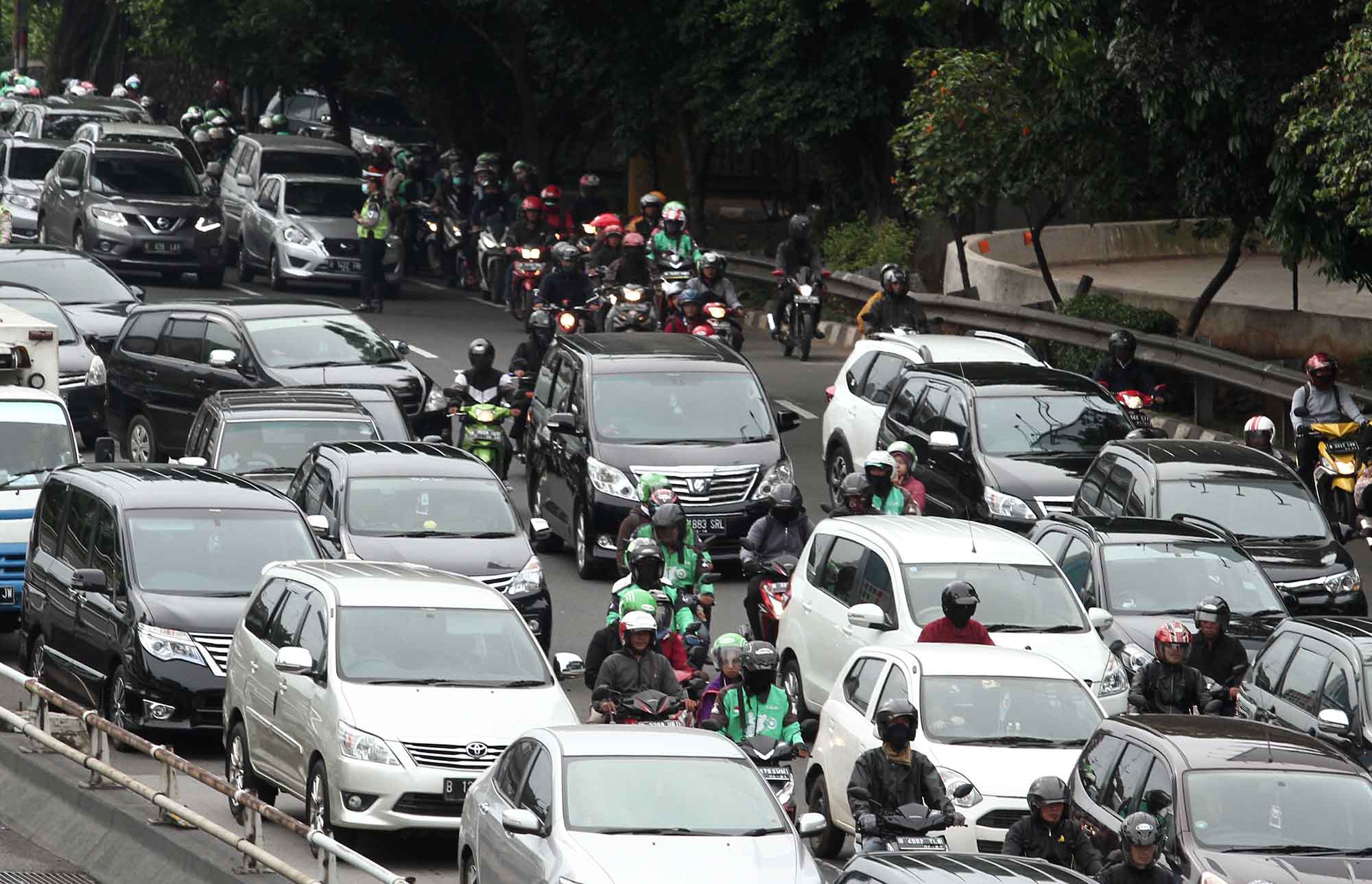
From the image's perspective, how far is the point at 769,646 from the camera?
13.8 m

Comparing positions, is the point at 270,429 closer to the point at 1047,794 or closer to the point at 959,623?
the point at 959,623

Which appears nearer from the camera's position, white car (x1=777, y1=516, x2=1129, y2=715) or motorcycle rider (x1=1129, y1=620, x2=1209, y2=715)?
motorcycle rider (x1=1129, y1=620, x2=1209, y2=715)

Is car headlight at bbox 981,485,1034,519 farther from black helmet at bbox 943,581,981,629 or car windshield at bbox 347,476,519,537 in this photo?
black helmet at bbox 943,581,981,629

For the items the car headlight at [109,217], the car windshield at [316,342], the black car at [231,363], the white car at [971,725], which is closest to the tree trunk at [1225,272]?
the black car at [231,363]

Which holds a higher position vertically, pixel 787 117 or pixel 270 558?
pixel 787 117

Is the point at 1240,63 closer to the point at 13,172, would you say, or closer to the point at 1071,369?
the point at 1071,369

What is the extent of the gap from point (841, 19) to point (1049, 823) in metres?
24.3

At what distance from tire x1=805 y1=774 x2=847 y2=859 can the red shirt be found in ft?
4.71

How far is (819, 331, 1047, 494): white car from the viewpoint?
2353 centimetres

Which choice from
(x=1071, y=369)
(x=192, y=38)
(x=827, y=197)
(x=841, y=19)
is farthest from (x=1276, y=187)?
(x=192, y=38)

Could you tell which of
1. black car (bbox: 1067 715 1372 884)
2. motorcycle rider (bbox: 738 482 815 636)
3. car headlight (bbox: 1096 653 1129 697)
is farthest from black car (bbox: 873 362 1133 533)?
black car (bbox: 1067 715 1372 884)

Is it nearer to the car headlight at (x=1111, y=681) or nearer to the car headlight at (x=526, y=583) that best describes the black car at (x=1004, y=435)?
the car headlight at (x=526, y=583)

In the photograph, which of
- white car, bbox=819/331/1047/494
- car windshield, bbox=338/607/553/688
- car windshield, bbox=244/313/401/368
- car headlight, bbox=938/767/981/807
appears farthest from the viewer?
car windshield, bbox=244/313/401/368

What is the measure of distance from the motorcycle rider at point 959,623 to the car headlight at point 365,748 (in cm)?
382
